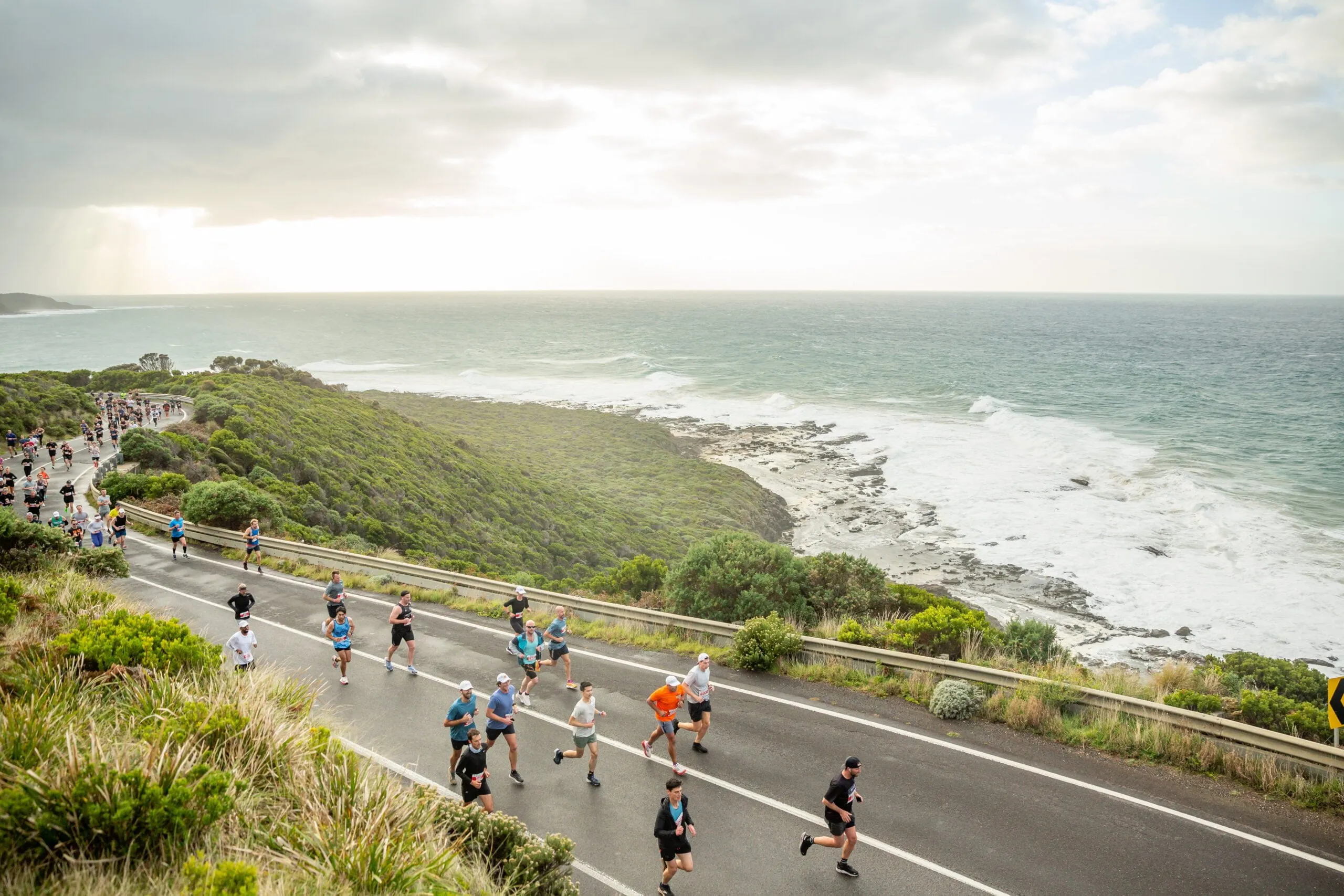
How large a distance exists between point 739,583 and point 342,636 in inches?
343

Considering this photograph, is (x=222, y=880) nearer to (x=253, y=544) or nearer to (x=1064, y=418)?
(x=253, y=544)

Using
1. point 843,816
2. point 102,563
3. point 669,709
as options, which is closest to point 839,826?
point 843,816

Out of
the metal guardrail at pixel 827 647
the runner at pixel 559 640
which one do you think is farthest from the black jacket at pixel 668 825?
the metal guardrail at pixel 827 647

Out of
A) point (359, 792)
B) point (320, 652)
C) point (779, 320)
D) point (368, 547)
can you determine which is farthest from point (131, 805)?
point (779, 320)

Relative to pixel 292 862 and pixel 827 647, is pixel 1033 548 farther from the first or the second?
pixel 292 862

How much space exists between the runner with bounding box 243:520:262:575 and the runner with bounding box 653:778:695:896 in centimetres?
1843

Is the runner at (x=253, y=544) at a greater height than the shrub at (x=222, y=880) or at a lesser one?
lesser

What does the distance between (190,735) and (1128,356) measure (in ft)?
396

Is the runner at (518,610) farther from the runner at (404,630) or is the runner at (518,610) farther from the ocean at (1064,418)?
the ocean at (1064,418)

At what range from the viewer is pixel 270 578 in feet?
69.5

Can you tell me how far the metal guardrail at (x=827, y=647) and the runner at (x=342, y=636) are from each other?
521 cm

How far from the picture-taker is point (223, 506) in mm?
25469

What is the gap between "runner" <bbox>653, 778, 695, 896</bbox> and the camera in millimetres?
7789

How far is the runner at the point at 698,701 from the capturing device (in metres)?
10.8
